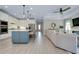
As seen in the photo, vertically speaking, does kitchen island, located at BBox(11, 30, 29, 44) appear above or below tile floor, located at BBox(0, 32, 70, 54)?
above

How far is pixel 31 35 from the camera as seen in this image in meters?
11.4

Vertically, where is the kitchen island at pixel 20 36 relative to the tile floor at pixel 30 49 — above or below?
above

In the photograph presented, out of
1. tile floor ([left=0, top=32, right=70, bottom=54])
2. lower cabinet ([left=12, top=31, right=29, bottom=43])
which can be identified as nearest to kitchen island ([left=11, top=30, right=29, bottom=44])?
lower cabinet ([left=12, top=31, right=29, bottom=43])

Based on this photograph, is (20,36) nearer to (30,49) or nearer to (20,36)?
(20,36)

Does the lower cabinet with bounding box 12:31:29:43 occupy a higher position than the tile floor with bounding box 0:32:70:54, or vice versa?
the lower cabinet with bounding box 12:31:29:43

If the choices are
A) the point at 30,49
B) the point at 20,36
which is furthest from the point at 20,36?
the point at 30,49

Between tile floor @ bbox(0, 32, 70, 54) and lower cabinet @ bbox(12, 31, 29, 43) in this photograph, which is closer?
tile floor @ bbox(0, 32, 70, 54)

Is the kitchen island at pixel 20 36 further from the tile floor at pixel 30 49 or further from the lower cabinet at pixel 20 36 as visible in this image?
the tile floor at pixel 30 49

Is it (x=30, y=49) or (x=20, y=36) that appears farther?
(x=20, y=36)

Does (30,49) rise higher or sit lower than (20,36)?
lower

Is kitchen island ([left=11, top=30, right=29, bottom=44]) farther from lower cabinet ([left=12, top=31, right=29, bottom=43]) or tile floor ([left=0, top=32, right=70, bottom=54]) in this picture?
tile floor ([left=0, top=32, right=70, bottom=54])

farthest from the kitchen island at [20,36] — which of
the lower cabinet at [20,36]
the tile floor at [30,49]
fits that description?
the tile floor at [30,49]
